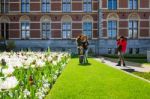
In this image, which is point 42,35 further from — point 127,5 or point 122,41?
point 122,41

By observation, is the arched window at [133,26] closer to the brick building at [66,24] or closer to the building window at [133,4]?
the brick building at [66,24]

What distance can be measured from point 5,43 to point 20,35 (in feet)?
5.38

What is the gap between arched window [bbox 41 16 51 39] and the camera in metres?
34.0

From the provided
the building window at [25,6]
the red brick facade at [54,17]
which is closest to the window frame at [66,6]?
the red brick facade at [54,17]

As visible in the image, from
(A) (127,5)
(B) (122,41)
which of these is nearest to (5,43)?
(A) (127,5)

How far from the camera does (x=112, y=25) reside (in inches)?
1314

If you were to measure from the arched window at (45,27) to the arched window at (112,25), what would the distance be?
5.51m

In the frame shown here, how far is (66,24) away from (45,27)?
1973 millimetres

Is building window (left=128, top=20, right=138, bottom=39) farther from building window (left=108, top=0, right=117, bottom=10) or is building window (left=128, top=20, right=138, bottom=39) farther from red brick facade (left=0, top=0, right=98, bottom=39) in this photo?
red brick facade (left=0, top=0, right=98, bottom=39)

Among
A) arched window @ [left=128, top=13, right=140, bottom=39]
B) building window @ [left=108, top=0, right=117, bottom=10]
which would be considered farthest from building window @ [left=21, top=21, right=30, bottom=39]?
arched window @ [left=128, top=13, right=140, bottom=39]

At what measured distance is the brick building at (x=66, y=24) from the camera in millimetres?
33375

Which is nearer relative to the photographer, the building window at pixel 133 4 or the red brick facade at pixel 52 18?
the building window at pixel 133 4

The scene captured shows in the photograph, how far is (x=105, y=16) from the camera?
109ft

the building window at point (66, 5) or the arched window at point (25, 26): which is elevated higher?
the building window at point (66, 5)
